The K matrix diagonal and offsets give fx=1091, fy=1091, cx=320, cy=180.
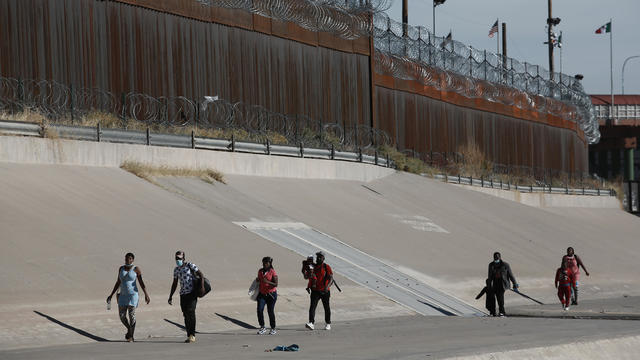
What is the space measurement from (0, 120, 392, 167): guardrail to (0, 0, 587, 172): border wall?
3.17 metres

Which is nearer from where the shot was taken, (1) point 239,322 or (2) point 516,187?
(1) point 239,322

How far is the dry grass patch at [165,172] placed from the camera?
26484mm

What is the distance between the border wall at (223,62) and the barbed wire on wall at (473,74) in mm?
679

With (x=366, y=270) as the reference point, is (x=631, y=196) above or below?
above

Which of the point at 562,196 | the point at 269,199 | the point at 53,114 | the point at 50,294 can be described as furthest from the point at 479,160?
the point at 50,294

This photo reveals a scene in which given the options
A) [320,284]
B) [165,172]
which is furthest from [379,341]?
[165,172]

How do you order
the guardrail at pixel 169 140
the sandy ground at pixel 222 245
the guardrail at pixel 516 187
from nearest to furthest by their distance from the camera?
the sandy ground at pixel 222 245, the guardrail at pixel 169 140, the guardrail at pixel 516 187

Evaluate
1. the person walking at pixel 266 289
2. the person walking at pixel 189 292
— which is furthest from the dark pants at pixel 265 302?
the person walking at pixel 189 292

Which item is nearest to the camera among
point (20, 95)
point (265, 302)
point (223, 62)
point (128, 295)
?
point (128, 295)

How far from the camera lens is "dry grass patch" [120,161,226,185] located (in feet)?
86.9

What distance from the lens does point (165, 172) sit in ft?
90.4

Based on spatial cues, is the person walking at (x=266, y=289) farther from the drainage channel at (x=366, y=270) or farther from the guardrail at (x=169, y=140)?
the guardrail at (x=169, y=140)

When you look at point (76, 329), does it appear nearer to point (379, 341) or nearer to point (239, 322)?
point (239, 322)

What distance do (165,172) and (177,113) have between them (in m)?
6.12
